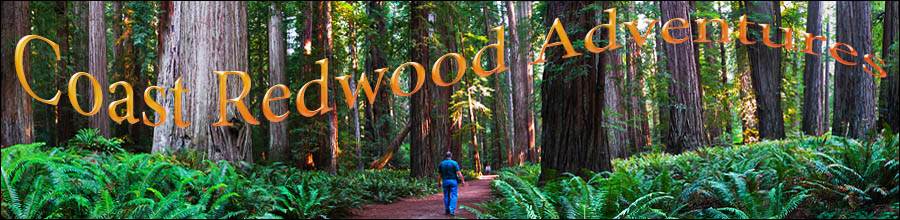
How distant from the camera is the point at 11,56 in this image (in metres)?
9.22

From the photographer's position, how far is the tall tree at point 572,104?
6.86m

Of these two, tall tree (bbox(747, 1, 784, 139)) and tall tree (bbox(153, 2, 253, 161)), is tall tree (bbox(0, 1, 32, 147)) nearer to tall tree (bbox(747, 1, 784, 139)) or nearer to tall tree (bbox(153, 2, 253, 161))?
tall tree (bbox(153, 2, 253, 161))

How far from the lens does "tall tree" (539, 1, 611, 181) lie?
6.86 metres

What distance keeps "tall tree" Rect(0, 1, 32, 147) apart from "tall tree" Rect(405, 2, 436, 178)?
7.37m

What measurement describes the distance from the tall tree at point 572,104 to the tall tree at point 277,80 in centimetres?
934

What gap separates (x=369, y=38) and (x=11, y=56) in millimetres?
8354

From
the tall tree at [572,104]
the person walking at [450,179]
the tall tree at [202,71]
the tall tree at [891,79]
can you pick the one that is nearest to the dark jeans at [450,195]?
the person walking at [450,179]

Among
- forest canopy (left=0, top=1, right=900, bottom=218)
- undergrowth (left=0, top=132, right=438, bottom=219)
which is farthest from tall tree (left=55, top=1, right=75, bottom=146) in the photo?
undergrowth (left=0, top=132, right=438, bottom=219)

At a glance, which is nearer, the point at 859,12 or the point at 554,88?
the point at 554,88

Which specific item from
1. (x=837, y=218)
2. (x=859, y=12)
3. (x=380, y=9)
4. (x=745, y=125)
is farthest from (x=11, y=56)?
(x=745, y=125)

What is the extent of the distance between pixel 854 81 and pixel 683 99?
3.23m

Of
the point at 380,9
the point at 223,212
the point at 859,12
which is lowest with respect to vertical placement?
the point at 223,212

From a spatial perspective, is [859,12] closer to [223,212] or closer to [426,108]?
[426,108]

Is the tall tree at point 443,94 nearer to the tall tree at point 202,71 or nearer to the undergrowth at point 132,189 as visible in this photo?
the undergrowth at point 132,189
